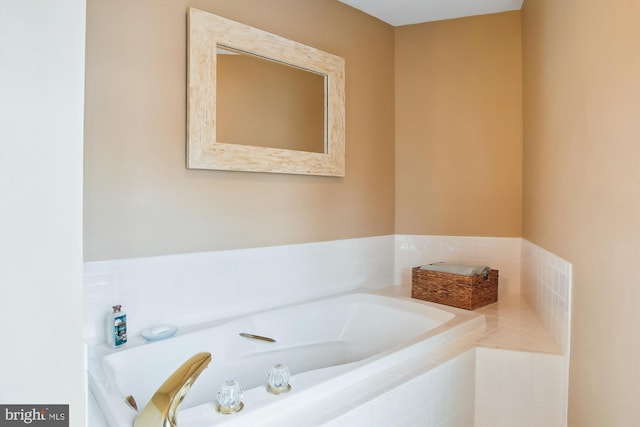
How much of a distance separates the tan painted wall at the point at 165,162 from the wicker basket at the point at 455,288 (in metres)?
0.65

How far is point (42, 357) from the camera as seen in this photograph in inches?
22.3

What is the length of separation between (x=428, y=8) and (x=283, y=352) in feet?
8.09

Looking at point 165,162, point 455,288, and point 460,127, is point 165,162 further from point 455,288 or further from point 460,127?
point 460,127

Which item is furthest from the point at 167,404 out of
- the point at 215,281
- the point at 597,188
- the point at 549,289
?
the point at 549,289

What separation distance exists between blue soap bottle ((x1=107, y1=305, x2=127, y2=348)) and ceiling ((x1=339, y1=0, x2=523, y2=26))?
2.34m

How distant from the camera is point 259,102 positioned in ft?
7.38

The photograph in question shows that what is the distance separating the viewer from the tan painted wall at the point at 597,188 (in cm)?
111

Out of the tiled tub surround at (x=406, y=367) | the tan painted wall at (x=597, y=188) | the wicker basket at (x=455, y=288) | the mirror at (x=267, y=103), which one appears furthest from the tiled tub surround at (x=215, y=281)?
the tan painted wall at (x=597, y=188)

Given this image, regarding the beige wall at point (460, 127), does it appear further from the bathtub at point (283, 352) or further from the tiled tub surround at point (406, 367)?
the bathtub at point (283, 352)

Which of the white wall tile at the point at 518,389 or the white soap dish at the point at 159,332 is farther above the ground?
the white soap dish at the point at 159,332

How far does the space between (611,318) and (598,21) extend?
975 mm

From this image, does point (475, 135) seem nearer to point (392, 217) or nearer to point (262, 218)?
point (392, 217)

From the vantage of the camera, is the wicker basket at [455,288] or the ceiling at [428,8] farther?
the ceiling at [428,8]

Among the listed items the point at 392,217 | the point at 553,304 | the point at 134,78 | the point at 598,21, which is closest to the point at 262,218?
the point at 134,78
